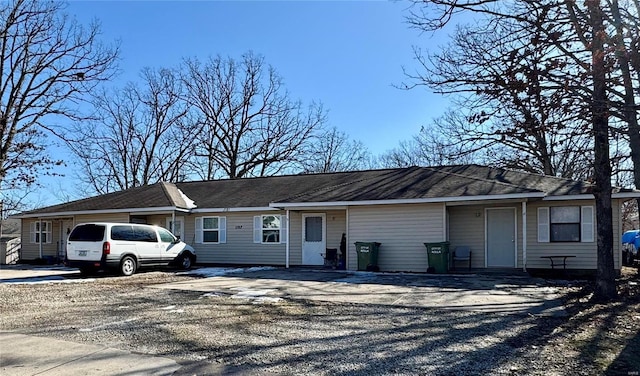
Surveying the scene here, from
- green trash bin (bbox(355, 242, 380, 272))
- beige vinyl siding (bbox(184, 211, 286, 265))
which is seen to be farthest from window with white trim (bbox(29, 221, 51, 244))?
green trash bin (bbox(355, 242, 380, 272))

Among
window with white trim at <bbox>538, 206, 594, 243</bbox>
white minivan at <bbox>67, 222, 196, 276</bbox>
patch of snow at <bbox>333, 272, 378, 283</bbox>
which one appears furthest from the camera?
window with white trim at <bbox>538, 206, 594, 243</bbox>

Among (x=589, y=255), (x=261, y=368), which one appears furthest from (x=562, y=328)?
(x=589, y=255)

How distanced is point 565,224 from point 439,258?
4497 mm

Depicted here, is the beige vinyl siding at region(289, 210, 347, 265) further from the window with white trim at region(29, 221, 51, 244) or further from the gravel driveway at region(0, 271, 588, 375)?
the window with white trim at region(29, 221, 51, 244)

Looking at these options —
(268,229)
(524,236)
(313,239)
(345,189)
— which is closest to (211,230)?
(268,229)

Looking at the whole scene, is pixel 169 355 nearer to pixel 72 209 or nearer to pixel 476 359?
pixel 476 359

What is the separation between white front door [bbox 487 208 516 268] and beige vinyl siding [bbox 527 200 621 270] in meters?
0.51

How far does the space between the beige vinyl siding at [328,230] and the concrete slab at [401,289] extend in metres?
3.24

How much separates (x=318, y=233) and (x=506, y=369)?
541 inches

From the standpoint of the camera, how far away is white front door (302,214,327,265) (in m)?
18.6

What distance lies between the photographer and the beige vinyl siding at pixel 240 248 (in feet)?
63.6

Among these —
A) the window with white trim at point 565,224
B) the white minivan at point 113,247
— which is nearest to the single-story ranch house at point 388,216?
the window with white trim at point 565,224

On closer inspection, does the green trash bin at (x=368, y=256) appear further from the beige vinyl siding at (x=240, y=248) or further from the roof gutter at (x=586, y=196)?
the roof gutter at (x=586, y=196)

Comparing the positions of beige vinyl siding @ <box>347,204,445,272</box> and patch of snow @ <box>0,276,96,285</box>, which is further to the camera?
beige vinyl siding @ <box>347,204,445,272</box>
